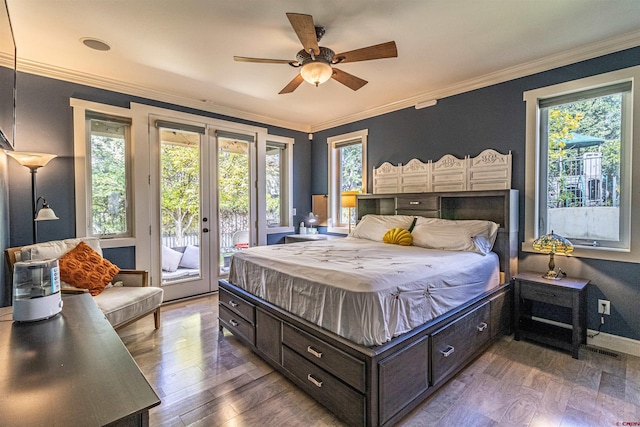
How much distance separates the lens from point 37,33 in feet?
8.15

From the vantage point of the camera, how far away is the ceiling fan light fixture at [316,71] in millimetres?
2369

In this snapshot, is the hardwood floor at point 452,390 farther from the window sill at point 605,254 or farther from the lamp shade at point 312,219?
the lamp shade at point 312,219

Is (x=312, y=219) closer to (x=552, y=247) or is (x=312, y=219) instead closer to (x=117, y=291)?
(x=117, y=291)

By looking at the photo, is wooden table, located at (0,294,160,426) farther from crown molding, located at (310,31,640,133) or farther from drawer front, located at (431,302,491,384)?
crown molding, located at (310,31,640,133)

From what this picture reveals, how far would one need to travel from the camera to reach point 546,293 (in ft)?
8.68

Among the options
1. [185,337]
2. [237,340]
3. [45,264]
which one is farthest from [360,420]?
[185,337]

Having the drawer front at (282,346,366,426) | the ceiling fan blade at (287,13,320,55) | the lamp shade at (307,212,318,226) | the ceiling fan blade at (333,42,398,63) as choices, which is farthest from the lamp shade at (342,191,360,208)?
the drawer front at (282,346,366,426)

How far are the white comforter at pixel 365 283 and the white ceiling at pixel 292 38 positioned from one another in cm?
189

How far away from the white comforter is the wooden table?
1119 mm

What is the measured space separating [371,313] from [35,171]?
3.44m

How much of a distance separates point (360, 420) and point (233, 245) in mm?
3409

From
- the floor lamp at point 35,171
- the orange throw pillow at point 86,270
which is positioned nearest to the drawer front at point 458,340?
the orange throw pillow at point 86,270

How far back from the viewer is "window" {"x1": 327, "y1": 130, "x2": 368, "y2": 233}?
4.83m

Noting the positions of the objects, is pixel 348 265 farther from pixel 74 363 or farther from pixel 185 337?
pixel 185 337
